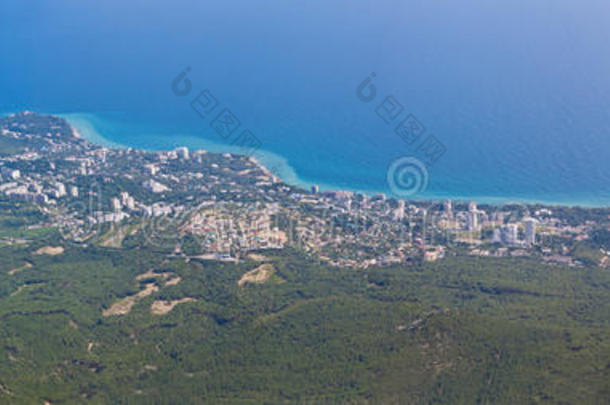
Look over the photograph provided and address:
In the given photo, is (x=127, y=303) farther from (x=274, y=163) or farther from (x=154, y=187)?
(x=274, y=163)

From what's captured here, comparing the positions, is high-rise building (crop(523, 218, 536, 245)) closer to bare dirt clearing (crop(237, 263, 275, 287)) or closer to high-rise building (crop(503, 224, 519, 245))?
high-rise building (crop(503, 224, 519, 245))

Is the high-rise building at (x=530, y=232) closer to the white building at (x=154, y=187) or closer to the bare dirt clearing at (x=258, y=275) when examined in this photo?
the bare dirt clearing at (x=258, y=275)

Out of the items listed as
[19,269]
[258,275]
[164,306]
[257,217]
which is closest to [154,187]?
[257,217]

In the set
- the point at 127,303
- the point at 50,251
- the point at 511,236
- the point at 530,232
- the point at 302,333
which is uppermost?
the point at 530,232

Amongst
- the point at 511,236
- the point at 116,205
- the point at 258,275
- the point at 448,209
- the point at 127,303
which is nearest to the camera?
the point at 127,303

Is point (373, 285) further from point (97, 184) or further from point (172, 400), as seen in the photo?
point (97, 184)
